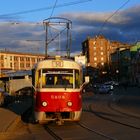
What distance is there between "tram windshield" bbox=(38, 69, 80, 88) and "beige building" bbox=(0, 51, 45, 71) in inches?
6265

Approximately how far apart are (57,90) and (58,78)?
0.61 meters

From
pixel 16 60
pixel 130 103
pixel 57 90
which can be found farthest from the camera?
pixel 16 60

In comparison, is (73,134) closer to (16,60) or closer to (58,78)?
(58,78)

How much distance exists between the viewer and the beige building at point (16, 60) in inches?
7243

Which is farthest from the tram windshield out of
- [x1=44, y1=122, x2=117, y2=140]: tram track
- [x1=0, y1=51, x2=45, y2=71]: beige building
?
[x1=0, y1=51, x2=45, y2=71]: beige building

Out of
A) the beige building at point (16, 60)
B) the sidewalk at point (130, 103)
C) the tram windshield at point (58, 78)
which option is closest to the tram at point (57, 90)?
the tram windshield at point (58, 78)

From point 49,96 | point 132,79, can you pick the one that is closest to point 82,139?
point 49,96

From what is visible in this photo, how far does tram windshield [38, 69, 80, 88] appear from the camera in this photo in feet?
74.2

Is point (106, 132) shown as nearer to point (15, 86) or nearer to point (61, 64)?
point (61, 64)

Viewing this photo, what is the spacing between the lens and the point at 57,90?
22.4 metres

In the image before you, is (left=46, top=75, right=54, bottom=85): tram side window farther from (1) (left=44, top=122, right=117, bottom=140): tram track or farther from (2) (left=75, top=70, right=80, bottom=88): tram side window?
(1) (left=44, top=122, right=117, bottom=140): tram track

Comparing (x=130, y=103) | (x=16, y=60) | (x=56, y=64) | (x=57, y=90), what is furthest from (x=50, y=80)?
(x=16, y=60)

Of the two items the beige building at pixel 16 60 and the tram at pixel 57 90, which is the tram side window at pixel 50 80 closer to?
the tram at pixel 57 90

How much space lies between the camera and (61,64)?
23047 mm
